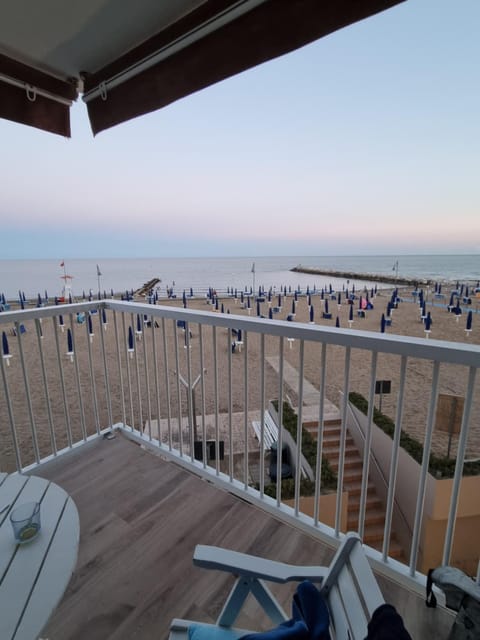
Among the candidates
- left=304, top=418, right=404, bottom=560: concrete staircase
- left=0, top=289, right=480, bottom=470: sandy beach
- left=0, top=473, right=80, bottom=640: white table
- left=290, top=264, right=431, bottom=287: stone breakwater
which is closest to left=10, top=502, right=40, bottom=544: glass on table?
left=0, top=473, right=80, bottom=640: white table

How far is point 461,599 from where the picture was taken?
1096mm

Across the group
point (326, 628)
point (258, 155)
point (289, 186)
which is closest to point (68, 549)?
point (326, 628)

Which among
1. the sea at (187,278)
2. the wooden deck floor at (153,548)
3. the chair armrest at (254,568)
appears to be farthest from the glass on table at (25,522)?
the sea at (187,278)

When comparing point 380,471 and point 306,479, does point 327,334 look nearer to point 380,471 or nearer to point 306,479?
point 306,479

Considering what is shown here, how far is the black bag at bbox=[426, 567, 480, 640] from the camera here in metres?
1.02

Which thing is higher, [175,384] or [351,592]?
[351,592]

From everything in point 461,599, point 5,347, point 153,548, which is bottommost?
point 5,347

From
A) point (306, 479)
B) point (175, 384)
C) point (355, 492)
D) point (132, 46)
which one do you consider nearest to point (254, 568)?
point (132, 46)

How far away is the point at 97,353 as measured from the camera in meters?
10.6

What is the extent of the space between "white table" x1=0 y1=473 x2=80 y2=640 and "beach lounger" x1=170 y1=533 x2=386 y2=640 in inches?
14.7

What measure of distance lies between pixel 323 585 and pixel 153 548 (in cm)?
114

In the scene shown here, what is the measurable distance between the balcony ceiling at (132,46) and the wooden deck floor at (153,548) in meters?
2.26

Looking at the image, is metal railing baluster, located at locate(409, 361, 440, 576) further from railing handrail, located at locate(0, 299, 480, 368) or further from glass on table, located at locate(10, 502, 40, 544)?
glass on table, located at locate(10, 502, 40, 544)

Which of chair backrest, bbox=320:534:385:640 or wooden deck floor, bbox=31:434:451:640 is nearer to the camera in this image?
chair backrest, bbox=320:534:385:640
